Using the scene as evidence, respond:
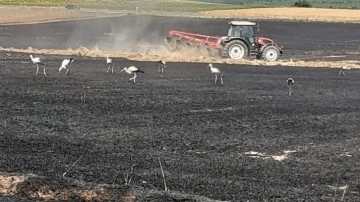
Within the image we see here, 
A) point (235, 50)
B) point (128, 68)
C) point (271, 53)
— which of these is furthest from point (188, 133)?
point (271, 53)

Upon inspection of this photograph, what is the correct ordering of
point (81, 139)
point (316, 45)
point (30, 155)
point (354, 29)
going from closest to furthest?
point (30, 155) → point (81, 139) → point (316, 45) → point (354, 29)

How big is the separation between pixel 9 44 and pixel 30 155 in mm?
25911

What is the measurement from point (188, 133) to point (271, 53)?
18712 mm

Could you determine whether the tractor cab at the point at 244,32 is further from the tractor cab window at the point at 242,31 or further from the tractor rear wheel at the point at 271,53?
the tractor rear wheel at the point at 271,53

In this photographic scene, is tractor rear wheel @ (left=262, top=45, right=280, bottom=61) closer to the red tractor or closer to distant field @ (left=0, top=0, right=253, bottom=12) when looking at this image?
the red tractor

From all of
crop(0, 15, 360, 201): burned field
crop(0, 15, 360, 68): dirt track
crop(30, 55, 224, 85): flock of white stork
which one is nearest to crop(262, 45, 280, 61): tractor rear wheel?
crop(0, 15, 360, 68): dirt track

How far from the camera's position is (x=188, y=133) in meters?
13.8

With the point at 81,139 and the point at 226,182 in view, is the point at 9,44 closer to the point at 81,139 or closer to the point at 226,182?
the point at 81,139

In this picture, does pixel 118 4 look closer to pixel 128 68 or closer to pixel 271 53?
pixel 271 53

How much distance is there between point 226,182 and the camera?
32.8 ft

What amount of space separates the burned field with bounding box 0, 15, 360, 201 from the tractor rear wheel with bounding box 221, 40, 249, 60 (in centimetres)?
786

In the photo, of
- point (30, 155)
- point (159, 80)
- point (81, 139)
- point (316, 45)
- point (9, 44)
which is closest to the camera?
point (30, 155)

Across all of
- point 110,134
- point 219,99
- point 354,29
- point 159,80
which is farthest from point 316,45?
point 110,134

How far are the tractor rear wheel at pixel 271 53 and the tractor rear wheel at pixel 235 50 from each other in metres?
0.89
